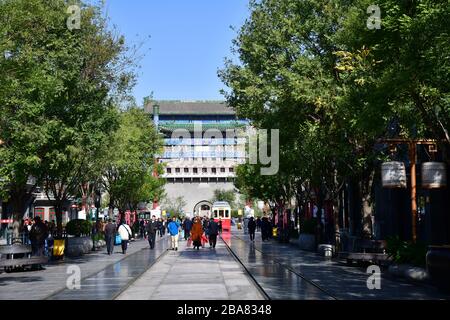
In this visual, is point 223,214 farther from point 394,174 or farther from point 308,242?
point 394,174

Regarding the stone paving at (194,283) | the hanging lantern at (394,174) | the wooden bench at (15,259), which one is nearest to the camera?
the stone paving at (194,283)

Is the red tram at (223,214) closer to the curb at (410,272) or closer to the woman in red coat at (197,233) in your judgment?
the woman in red coat at (197,233)

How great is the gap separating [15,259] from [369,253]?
11910 mm

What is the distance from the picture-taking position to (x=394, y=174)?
2236 cm

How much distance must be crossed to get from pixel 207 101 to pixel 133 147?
9739 centimetres

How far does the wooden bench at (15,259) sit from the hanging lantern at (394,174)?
12.0 metres

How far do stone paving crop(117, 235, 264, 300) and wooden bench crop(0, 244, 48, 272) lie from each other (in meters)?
3.97

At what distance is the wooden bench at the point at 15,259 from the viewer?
2249 cm

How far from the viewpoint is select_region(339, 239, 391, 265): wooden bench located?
74.5 feet

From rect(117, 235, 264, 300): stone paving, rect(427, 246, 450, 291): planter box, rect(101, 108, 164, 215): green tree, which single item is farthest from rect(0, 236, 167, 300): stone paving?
rect(101, 108, 164, 215): green tree

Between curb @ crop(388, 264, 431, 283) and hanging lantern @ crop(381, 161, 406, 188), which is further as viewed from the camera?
hanging lantern @ crop(381, 161, 406, 188)

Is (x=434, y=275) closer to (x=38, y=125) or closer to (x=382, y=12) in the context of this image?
(x=382, y=12)

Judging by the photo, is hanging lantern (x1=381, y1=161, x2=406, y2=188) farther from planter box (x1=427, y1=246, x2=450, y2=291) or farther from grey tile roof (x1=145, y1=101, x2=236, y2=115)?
grey tile roof (x1=145, y1=101, x2=236, y2=115)

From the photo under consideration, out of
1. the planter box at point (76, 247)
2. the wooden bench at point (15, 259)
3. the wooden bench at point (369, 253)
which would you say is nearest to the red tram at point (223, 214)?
the planter box at point (76, 247)
